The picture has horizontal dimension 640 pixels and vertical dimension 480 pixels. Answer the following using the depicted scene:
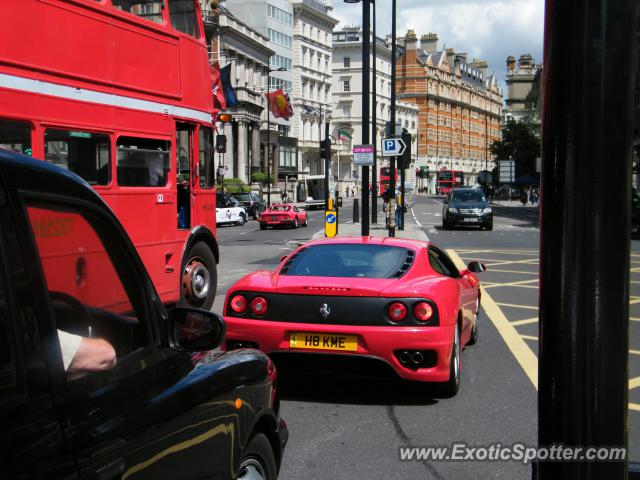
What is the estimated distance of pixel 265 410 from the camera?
3.32m

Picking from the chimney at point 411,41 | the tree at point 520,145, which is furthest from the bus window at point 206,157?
the chimney at point 411,41

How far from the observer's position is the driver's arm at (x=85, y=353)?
216 centimetres

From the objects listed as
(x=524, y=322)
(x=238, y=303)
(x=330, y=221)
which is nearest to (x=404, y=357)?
(x=238, y=303)

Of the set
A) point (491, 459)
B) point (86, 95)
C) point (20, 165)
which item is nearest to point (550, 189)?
point (20, 165)

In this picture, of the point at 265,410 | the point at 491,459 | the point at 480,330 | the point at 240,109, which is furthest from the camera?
the point at 240,109

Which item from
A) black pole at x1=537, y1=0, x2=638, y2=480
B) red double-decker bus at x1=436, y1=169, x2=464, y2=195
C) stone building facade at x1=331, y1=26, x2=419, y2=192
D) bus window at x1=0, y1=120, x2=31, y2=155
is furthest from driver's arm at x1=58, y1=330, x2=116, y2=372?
stone building facade at x1=331, y1=26, x2=419, y2=192

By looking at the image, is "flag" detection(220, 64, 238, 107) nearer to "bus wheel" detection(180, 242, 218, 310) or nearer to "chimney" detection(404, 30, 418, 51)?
"bus wheel" detection(180, 242, 218, 310)

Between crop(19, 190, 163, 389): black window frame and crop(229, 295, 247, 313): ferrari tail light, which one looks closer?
crop(19, 190, 163, 389): black window frame

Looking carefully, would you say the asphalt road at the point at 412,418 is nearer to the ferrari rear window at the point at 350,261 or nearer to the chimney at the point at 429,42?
the ferrari rear window at the point at 350,261

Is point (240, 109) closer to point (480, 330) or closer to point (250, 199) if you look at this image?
point (250, 199)

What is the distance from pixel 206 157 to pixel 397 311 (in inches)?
256

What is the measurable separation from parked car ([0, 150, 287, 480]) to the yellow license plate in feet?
8.71

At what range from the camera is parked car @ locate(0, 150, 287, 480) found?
6.13ft

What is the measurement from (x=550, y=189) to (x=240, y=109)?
6980 centimetres
